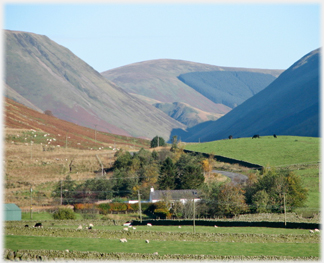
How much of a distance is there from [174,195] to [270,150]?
49205 mm

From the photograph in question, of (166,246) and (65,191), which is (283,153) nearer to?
(65,191)

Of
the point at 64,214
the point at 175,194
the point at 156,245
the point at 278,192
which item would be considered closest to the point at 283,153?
the point at 175,194

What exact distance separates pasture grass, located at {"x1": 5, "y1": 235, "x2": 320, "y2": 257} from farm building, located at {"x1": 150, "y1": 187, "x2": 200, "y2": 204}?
126 feet

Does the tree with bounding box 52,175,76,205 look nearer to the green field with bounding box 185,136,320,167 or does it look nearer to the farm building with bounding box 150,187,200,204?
the farm building with bounding box 150,187,200,204

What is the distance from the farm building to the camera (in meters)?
84.3

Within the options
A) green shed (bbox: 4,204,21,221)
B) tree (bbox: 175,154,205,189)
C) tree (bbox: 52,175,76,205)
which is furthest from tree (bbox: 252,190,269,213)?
green shed (bbox: 4,204,21,221)

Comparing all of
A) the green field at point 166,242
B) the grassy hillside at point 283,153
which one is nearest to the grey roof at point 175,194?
the grassy hillside at point 283,153

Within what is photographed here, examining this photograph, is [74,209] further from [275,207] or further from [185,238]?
[185,238]

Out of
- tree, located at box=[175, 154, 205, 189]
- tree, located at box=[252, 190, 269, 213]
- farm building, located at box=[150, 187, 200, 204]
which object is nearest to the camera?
tree, located at box=[252, 190, 269, 213]

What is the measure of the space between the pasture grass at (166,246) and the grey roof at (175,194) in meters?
40.4

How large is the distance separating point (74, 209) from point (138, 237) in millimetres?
36121

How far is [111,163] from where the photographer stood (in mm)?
124750

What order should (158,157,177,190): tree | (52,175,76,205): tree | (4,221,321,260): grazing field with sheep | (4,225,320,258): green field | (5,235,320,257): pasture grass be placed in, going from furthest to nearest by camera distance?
(158,157,177,190): tree → (52,175,76,205): tree → (4,225,320,258): green field → (5,235,320,257): pasture grass → (4,221,321,260): grazing field with sheep

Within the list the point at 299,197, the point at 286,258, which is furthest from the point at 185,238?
the point at 299,197
